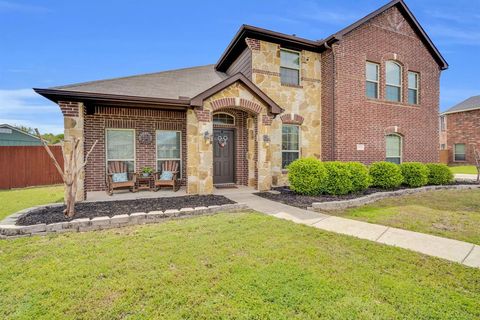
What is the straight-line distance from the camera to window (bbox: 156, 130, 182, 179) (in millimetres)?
9531

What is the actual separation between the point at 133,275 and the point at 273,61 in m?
8.94

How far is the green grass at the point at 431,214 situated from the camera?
4.61 metres

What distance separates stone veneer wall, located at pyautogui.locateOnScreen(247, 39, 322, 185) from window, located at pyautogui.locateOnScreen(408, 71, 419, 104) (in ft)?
16.8

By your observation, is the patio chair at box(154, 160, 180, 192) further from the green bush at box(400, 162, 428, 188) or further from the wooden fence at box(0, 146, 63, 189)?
the green bush at box(400, 162, 428, 188)

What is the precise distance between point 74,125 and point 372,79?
39.2ft

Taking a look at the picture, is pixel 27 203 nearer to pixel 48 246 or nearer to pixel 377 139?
pixel 48 246

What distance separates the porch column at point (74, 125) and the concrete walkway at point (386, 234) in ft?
16.5

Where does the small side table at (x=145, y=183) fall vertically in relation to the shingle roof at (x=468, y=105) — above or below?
below

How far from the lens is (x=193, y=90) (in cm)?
936

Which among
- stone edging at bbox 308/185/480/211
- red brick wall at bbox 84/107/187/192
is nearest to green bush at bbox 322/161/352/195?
stone edging at bbox 308/185/480/211

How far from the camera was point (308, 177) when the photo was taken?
297 inches

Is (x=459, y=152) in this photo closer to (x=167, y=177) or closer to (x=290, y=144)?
(x=290, y=144)

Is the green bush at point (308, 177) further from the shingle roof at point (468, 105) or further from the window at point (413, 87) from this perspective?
the shingle roof at point (468, 105)

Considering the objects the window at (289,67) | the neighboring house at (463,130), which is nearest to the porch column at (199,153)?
the window at (289,67)
